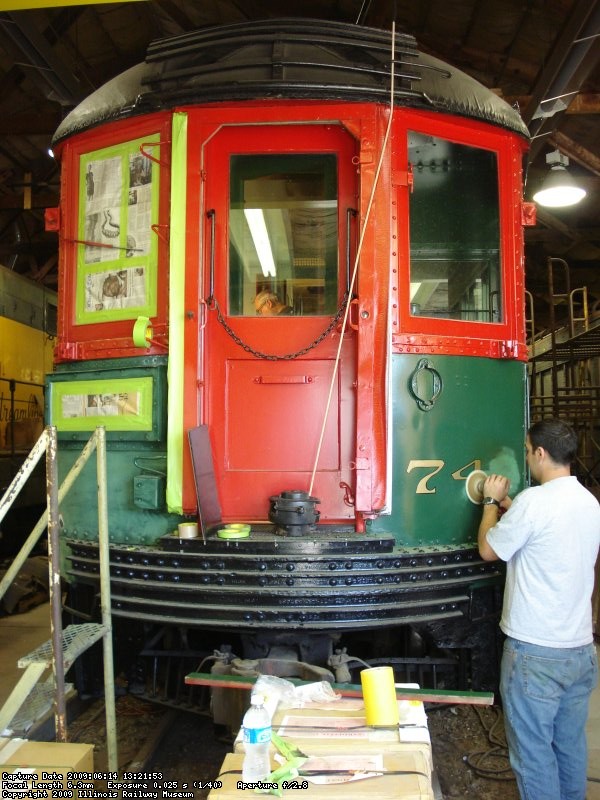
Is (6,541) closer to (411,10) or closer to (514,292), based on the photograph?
(514,292)

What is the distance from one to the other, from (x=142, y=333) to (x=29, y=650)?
3280 mm

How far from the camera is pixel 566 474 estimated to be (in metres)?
2.61

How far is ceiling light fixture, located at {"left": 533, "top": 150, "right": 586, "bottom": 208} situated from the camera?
6.82 m

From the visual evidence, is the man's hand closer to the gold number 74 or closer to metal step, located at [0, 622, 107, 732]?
the gold number 74

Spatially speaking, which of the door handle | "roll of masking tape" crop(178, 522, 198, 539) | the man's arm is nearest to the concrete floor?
the man's arm

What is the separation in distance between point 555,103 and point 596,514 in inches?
192

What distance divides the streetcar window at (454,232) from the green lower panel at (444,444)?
0.32 meters

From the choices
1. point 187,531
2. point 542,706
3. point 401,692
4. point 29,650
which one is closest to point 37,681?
point 187,531

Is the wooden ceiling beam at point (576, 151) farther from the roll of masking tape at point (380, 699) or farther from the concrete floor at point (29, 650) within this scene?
the roll of masking tape at point (380, 699)

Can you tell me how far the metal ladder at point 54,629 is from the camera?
233 centimetres

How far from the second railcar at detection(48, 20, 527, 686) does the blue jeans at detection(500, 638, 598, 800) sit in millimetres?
485

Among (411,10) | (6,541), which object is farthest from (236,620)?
(411,10)

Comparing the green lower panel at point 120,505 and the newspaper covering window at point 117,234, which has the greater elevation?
the newspaper covering window at point 117,234

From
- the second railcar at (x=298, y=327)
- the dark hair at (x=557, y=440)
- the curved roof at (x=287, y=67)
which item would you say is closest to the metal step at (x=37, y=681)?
the second railcar at (x=298, y=327)
